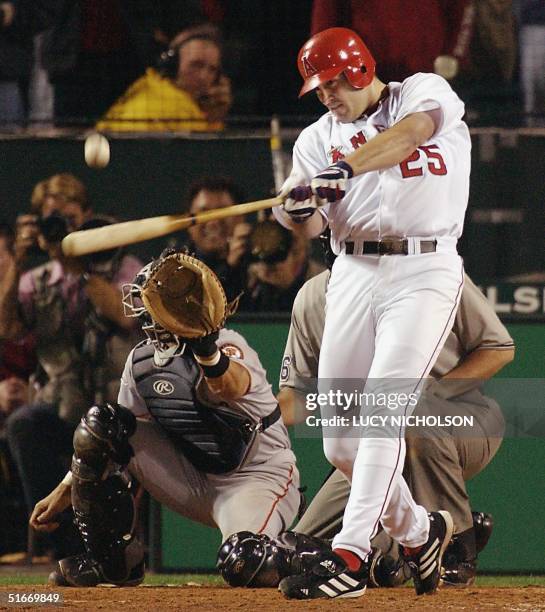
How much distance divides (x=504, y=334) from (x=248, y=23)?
8.18 feet

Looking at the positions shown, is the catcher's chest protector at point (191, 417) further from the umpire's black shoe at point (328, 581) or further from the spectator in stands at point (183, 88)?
the spectator in stands at point (183, 88)

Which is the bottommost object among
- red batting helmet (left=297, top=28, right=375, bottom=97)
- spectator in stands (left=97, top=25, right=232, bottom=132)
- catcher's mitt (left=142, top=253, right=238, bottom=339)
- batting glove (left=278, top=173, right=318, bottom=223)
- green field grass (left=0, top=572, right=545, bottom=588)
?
green field grass (left=0, top=572, right=545, bottom=588)

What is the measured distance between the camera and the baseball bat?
4.68 m

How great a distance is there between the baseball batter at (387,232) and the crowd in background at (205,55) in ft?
5.62

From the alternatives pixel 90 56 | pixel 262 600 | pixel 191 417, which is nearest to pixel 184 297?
pixel 191 417

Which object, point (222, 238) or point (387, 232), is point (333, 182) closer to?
point (387, 232)

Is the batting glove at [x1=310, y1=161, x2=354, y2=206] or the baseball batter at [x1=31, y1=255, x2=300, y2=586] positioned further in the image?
the baseball batter at [x1=31, y1=255, x2=300, y2=586]

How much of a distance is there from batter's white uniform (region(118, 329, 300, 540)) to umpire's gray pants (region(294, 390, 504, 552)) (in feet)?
0.40

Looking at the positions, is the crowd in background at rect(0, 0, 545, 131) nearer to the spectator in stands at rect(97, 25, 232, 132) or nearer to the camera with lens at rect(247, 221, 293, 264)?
the spectator in stands at rect(97, 25, 232, 132)

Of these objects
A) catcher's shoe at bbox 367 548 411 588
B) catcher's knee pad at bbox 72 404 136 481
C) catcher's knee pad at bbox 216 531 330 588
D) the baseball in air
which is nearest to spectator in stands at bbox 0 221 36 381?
the baseball in air

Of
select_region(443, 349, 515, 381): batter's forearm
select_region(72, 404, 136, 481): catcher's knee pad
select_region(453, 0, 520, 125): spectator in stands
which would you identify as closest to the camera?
select_region(72, 404, 136, 481): catcher's knee pad

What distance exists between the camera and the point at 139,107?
6.65 m

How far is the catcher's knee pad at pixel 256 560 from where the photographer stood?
192 inches

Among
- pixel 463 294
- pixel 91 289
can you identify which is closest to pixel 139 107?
pixel 91 289
